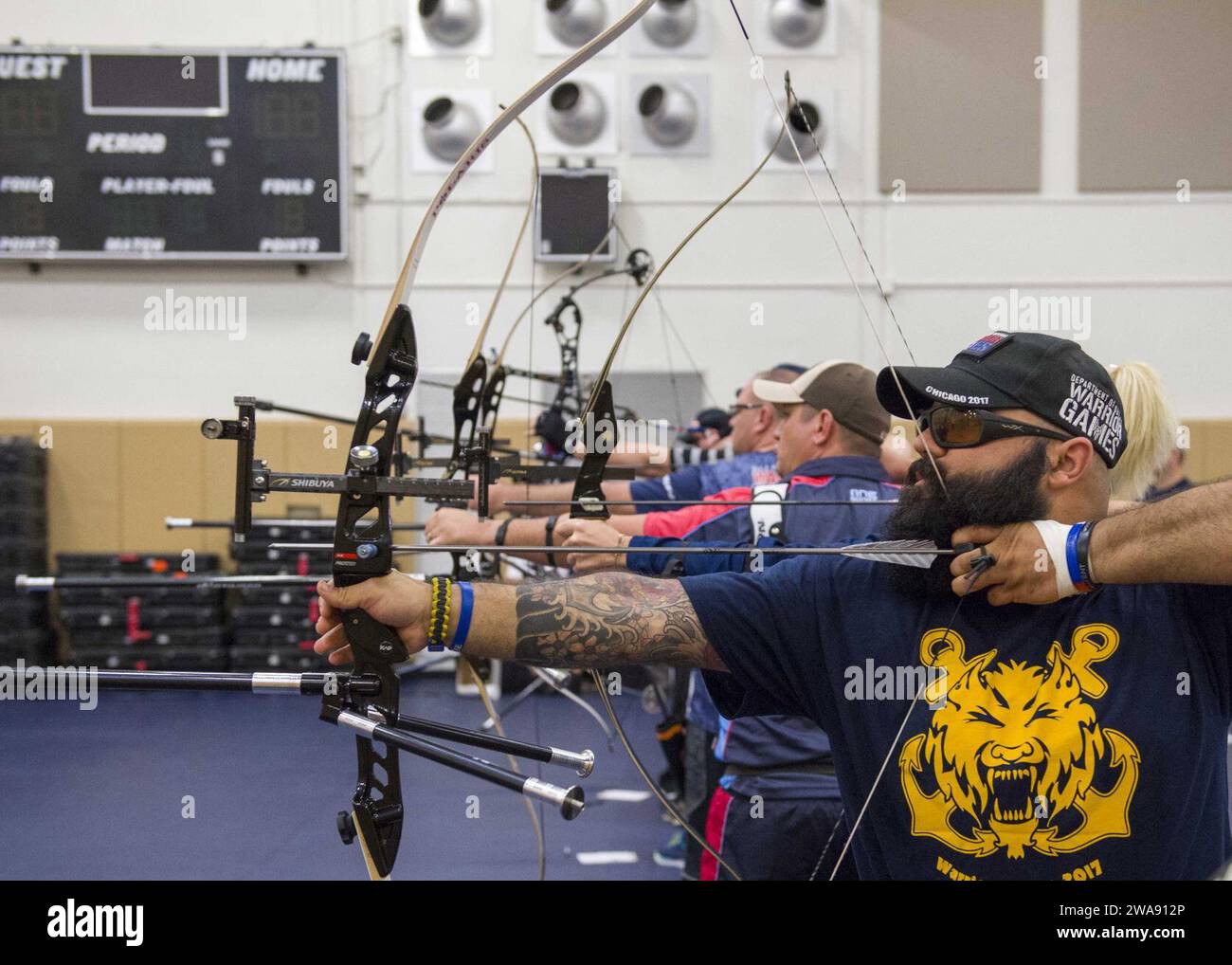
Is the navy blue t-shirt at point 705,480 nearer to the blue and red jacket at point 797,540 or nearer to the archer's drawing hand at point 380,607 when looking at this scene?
the blue and red jacket at point 797,540

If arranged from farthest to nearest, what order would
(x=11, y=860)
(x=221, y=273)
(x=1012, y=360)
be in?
(x=221, y=273), (x=11, y=860), (x=1012, y=360)

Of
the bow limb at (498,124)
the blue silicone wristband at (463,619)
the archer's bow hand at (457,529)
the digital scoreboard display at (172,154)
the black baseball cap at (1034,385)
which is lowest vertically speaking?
the archer's bow hand at (457,529)

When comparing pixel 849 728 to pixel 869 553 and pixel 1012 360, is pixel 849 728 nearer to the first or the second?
pixel 869 553

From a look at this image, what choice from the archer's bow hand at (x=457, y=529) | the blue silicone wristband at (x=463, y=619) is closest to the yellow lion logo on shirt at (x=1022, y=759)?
the blue silicone wristband at (x=463, y=619)

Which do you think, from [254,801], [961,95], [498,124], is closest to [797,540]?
[498,124]

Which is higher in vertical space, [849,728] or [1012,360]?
[1012,360]

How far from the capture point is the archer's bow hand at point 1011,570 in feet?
4.00

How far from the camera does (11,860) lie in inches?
137

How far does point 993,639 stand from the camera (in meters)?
1.27

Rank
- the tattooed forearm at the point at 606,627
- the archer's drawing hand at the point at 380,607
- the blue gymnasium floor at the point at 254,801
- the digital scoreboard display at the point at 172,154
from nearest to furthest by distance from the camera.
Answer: the archer's drawing hand at the point at 380,607, the tattooed forearm at the point at 606,627, the blue gymnasium floor at the point at 254,801, the digital scoreboard display at the point at 172,154

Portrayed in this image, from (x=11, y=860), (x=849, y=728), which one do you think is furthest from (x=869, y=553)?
(x=11, y=860)

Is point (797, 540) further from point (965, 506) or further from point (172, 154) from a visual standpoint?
point (172, 154)

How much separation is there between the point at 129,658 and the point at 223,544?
2.81ft

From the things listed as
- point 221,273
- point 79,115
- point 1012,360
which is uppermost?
point 79,115
